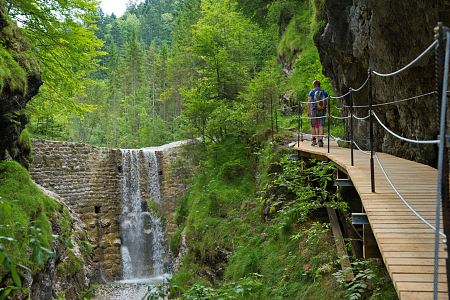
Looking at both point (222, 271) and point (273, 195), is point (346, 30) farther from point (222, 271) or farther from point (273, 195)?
point (222, 271)

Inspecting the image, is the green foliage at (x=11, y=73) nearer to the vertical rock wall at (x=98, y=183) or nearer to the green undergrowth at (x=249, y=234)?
the green undergrowth at (x=249, y=234)

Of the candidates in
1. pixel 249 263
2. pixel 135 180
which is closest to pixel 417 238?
pixel 249 263

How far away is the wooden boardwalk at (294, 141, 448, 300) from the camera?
2676 millimetres

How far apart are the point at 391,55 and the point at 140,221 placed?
1209 centimetres

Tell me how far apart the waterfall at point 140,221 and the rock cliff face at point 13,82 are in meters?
7.91

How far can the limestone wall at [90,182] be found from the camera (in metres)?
14.8

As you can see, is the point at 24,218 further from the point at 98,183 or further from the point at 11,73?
the point at 98,183

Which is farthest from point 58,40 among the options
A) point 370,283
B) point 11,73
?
point 370,283

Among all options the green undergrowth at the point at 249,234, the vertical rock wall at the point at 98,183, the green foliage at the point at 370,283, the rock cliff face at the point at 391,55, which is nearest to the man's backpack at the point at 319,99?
the rock cliff face at the point at 391,55

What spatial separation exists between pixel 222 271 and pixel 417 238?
727 cm

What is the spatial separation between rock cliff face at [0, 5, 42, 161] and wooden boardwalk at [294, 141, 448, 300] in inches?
215

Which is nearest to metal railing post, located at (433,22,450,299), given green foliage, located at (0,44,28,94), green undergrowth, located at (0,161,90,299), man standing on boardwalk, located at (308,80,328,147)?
green undergrowth, located at (0,161,90,299)

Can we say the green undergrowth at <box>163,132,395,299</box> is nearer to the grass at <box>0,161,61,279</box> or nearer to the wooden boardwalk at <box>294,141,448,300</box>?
the wooden boardwalk at <box>294,141,448,300</box>

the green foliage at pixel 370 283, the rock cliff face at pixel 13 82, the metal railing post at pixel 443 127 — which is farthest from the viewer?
the rock cliff face at pixel 13 82
